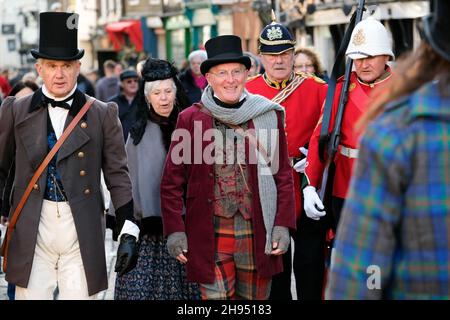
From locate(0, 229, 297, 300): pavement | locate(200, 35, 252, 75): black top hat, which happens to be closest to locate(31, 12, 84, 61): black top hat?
locate(200, 35, 252, 75): black top hat

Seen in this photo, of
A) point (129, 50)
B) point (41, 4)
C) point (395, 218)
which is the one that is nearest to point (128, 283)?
point (395, 218)

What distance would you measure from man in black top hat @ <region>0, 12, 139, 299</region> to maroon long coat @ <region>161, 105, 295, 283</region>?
256mm

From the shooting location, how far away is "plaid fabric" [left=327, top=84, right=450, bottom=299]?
313 cm

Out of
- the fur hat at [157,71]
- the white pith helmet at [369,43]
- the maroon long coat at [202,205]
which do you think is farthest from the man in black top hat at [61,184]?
the white pith helmet at [369,43]

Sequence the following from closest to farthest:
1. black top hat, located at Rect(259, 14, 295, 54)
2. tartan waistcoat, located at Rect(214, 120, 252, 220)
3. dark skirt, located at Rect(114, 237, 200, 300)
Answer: tartan waistcoat, located at Rect(214, 120, 252, 220)
dark skirt, located at Rect(114, 237, 200, 300)
black top hat, located at Rect(259, 14, 295, 54)

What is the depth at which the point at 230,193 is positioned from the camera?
630cm

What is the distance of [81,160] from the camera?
6152mm

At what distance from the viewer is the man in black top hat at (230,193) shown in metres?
6.30

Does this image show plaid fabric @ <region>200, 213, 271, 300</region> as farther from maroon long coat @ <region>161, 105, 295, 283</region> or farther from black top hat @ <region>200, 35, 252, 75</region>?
black top hat @ <region>200, 35, 252, 75</region>

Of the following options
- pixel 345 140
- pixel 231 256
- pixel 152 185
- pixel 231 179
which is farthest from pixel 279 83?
pixel 231 256

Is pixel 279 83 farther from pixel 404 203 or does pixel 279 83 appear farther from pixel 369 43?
pixel 404 203

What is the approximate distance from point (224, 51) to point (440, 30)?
339cm

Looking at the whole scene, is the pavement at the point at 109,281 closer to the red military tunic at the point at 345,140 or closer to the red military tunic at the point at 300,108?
the red military tunic at the point at 300,108
